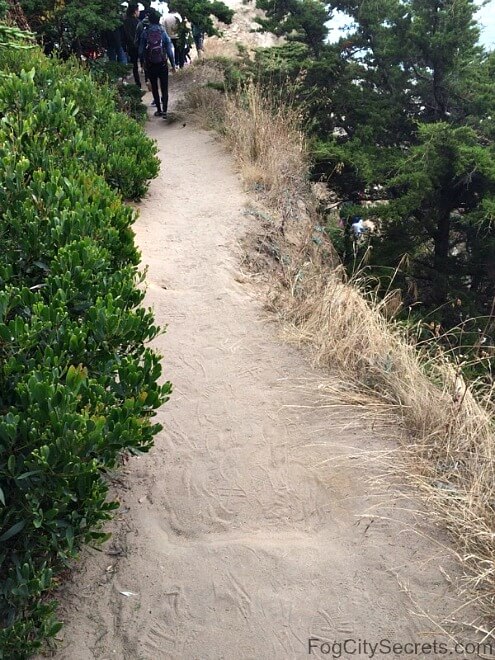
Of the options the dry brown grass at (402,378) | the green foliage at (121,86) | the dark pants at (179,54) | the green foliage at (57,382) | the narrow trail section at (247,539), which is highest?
the dark pants at (179,54)

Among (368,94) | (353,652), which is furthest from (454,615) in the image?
(368,94)

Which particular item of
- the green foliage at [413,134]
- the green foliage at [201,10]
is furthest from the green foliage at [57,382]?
the green foliage at [201,10]

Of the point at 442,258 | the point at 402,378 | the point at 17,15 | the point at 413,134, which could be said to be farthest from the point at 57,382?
the point at 17,15

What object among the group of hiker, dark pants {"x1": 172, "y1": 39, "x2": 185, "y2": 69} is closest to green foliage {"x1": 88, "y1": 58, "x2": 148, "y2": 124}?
the group of hiker

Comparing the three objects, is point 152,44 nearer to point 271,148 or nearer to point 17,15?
point 17,15

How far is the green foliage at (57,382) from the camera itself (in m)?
2.35

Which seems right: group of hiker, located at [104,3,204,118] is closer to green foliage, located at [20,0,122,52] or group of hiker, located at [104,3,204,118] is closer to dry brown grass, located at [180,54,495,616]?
green foliage, located at [20,0,122,52]

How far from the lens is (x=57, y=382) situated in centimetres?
246

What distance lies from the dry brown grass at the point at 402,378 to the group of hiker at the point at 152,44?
14.3 feet

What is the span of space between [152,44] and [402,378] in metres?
8.57

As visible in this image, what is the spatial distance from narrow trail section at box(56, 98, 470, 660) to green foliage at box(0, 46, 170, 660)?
0.32 meters

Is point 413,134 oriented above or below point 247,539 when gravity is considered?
above

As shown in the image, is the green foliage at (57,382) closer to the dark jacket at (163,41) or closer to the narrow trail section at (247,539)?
the narrow trail section at (247,539)

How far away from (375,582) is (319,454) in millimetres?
935
